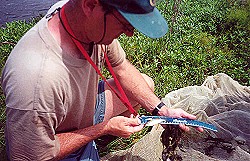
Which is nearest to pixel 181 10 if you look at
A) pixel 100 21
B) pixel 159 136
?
pixel 159 136

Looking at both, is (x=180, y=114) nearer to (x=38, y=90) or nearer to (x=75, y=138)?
(x=75, y=138)

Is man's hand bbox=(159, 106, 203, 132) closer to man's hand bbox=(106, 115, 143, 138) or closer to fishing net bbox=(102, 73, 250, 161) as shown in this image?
fishing net bbox=(102, 73, 250, 161)

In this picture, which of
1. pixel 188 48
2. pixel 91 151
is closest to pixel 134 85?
pixel 91 151

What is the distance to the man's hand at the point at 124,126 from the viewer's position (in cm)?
218

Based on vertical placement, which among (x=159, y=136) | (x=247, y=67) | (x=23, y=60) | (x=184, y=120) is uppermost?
(x=23, y=60)

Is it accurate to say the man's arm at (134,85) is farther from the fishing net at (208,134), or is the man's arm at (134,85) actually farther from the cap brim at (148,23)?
the cap brim at (148,23)

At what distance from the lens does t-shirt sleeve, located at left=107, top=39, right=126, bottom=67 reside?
8.35 feet

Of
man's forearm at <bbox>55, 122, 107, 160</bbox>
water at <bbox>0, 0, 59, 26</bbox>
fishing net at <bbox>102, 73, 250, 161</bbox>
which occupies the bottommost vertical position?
fishing net at <bbox>102, 73, 250, 161</bbox>

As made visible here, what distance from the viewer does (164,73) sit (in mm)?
4113

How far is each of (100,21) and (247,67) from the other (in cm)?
317

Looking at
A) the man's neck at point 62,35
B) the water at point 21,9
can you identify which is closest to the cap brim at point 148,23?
the man's neck at point 62,35

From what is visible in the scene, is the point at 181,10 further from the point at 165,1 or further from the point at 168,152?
the point at 168,152

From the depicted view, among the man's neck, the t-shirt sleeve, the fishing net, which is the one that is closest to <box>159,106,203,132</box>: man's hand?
the fishing net

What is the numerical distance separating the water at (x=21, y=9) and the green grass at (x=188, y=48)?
337 mm
